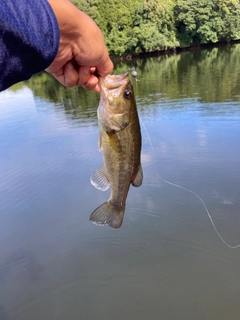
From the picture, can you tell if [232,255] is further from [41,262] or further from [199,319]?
[41,262]

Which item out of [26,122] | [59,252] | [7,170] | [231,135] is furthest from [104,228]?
[26,122]

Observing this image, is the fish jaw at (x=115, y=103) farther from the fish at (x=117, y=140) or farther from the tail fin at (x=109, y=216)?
the tail fin at (x=109, y=216)

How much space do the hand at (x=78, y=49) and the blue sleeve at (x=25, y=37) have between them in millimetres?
114

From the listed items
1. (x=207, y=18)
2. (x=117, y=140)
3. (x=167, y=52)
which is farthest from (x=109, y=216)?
(x=207, y=18)

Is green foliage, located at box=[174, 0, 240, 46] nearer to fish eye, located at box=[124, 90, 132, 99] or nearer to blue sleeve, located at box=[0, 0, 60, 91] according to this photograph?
fish eye, located at box=[124, 90, 132, 99]

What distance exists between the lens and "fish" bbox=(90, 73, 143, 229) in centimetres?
203

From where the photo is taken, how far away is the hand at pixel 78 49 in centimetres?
110

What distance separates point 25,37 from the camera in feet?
2.91

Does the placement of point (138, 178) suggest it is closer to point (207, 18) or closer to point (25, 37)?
point (25, 37)

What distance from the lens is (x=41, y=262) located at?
5605mm

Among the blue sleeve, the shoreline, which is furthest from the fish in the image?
the shoreline

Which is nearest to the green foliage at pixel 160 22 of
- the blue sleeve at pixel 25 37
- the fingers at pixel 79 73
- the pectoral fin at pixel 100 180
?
the pectoral fin at pixel 100 180

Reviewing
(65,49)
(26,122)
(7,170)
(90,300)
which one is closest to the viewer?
(65,49)

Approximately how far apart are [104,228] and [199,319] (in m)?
2.50
